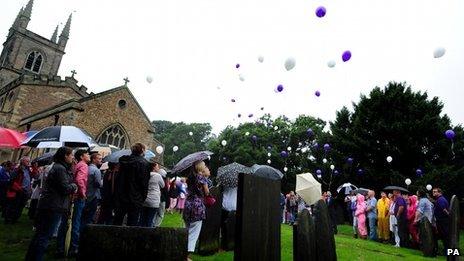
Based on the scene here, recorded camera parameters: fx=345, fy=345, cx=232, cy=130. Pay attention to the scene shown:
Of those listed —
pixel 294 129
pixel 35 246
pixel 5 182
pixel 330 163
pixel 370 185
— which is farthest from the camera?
pixel 294 129

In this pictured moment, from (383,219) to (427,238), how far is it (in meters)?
2.97

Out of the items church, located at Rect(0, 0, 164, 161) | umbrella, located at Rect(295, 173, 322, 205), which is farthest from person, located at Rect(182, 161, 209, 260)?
church, located at Rect(0, 0, 164, 161)

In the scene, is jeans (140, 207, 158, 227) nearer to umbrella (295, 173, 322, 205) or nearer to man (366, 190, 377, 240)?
umbrella (295, 173, 322, 205)

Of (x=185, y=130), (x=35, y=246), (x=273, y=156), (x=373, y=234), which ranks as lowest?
→ (x=35, y=246)

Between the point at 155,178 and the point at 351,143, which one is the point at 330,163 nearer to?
the point at 351,143

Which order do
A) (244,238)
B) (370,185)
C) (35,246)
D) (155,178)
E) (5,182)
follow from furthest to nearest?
1. (370,185)
2. (5,182)
3. (155,178)
4. (35,246)
5. (244,238)

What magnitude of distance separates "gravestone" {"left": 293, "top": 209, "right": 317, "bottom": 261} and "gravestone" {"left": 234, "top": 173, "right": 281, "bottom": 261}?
0.35 m

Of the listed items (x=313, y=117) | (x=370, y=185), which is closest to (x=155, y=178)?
(x=370, y=185)

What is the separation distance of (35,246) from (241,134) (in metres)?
37.1

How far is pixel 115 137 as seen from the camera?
30.9 m

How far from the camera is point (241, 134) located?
137ft

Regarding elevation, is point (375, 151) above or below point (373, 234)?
above

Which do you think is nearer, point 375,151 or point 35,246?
point 35,246

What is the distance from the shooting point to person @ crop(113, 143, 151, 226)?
19.8 feet
